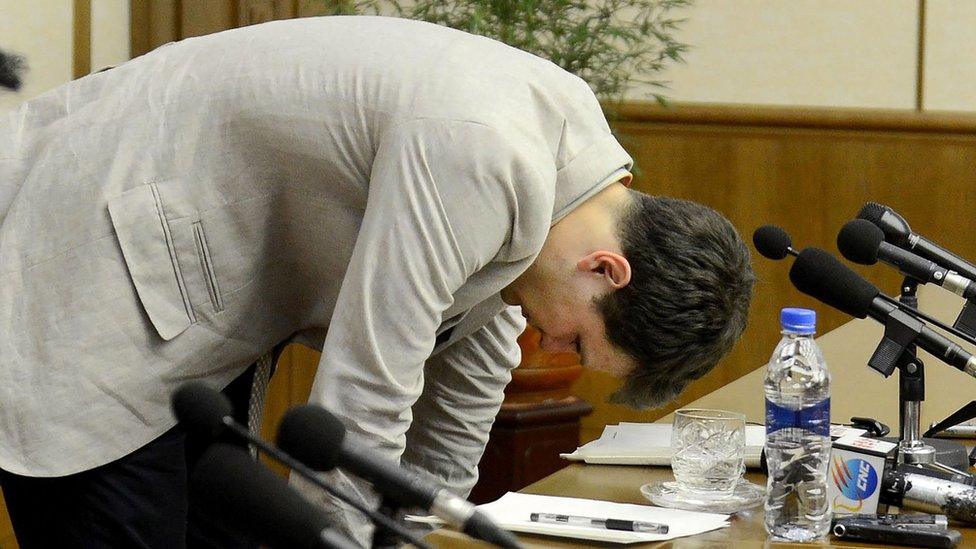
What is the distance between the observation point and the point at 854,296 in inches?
61.1

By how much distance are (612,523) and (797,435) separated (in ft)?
0.84

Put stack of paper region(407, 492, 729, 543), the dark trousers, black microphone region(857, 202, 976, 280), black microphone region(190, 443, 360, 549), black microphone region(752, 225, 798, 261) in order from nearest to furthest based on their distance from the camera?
black microphone region(190, 443, 360, 549), stack of paper region(407, 492, 729, 543), the dark trousers, black microphone region(857, 202, 976, 280), black microphone region(752, 225, 798, 261)

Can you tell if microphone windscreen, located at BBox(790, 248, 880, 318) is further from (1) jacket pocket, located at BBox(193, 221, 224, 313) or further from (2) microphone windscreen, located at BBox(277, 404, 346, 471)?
(2) microphone windscreen, located at BBox(277, 404, 346, 471)

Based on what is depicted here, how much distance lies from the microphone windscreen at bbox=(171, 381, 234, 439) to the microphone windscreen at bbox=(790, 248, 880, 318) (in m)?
1.00

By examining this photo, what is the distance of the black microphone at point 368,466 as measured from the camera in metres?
0.76

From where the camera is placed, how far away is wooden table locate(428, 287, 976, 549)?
4.50 ft

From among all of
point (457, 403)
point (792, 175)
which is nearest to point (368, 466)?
point (457, 403)

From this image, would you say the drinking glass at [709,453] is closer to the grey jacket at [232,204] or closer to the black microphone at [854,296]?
the black microphone at [854,296]

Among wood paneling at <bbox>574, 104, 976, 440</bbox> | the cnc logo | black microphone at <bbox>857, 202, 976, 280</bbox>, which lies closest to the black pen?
the cnc logo

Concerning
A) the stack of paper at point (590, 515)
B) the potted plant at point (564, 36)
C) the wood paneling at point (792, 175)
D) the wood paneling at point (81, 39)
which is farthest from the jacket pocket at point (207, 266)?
the wood paneling at point (792, 175)

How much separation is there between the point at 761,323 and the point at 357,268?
3.12 m

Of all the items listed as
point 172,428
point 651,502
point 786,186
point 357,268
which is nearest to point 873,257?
point 651,502

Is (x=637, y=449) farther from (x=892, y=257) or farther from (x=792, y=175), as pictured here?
(x=792, y=175)

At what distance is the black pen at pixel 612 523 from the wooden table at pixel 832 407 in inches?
1.0
